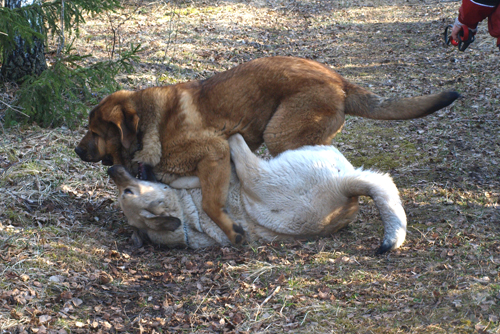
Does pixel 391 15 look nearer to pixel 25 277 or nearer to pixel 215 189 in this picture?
pixel 215 189

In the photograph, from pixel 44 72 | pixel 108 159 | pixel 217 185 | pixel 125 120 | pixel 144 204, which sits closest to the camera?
pixel 217 185

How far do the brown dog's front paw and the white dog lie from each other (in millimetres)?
91

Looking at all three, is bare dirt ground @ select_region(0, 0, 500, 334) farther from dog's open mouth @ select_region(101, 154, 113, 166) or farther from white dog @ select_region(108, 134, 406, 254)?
dog's open mouth @ select_region(101, 154, 113, 166)

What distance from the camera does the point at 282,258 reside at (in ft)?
15.3

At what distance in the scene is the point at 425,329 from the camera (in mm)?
3256

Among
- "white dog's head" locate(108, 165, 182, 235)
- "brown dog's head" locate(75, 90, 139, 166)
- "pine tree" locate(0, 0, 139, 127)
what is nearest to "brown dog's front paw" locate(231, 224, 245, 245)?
"white dog's head" locate(108, 165, 182, 235)

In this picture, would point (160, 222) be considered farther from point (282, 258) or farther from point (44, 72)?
point (44, 72)

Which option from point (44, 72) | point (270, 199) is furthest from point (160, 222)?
point (44, 72)

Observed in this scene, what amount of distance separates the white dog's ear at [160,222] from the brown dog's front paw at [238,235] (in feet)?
2.39

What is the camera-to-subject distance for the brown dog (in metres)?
4.90

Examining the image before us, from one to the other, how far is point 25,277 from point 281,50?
32.6 ft

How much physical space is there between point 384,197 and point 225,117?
2.04m

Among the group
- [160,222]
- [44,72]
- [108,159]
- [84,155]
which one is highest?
[44,72]

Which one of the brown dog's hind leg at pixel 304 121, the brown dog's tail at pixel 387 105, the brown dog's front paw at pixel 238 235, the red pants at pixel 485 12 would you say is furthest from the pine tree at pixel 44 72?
the red pants at pixel 485 12
